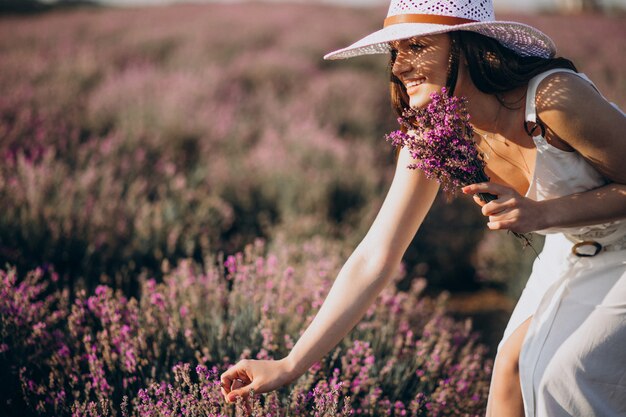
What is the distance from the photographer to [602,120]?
4.84 ft

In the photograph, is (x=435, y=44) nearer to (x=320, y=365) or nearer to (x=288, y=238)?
(x=320, y=365)

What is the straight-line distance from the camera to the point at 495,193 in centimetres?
136

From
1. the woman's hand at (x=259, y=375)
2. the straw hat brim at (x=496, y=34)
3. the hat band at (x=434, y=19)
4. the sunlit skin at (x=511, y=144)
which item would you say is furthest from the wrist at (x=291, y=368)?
the hat band at (x=434, y=19)

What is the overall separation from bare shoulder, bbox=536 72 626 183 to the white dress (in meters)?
0.04

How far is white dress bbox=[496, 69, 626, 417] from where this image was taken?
150cm

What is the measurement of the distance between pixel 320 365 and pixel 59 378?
3.06 ft

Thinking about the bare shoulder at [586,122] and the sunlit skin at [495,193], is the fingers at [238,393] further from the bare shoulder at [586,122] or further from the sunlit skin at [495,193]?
the bare shoulder at [586,122]

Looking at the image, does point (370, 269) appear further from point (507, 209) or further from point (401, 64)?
point (401, 64)

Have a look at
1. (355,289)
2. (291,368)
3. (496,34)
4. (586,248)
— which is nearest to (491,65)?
(496,34)

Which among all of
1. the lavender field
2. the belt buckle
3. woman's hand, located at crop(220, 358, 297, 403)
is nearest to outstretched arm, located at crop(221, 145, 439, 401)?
woman's hand, located at crop(220, 358, 297, 403)

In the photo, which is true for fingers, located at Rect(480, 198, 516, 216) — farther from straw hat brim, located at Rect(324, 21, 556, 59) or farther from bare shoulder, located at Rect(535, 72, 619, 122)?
straw hat brim, located at Rect(324, 21, 556, 59)

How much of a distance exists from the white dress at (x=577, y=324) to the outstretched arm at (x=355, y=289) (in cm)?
35

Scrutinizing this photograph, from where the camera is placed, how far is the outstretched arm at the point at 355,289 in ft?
5.07

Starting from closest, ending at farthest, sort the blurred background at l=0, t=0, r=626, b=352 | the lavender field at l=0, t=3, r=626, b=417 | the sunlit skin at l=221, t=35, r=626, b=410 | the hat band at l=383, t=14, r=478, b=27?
the sunlit skin at l=221, t=35, r=626, b=410 < the hat band at l=383, t=14, r=478, b=27 < the lavender field at l=0, t=3, r=626, b=417 < the blurred background at l=0, t=0, r=626, b=352
